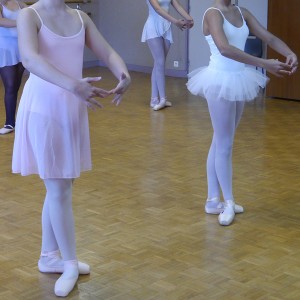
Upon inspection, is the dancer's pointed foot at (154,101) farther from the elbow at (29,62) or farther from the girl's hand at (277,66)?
the elbow at (29,62)

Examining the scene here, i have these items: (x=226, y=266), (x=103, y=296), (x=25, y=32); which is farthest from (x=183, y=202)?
(x=25, y=32)

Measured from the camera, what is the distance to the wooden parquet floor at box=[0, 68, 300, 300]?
10.9 ft

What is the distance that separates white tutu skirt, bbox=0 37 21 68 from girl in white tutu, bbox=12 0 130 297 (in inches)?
129

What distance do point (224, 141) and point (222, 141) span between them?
12mm

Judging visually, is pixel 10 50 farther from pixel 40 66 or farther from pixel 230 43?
pixel 40 66

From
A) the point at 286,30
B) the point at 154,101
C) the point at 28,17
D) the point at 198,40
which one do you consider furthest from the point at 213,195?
the point at 198,40

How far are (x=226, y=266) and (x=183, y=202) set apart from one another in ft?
3.53

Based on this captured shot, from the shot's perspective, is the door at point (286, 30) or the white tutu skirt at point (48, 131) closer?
the white tutu skirt at point (48, 131)

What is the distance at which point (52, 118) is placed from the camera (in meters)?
3.03

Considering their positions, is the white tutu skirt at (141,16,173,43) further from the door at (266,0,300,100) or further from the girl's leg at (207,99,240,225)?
the girl's leg at (207,99,240,225)

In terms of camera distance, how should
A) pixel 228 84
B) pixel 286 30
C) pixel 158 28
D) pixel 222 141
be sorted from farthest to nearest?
pixel 286 30 < pixel 158 28 < pixel 222 141 < pixel 228 84

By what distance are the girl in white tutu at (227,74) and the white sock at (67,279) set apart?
1.15m

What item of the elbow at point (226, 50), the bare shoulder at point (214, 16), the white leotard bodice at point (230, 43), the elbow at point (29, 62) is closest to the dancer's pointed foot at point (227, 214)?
the white leotard bodice at point (230, 43)

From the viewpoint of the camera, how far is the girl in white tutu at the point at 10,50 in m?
6.25
